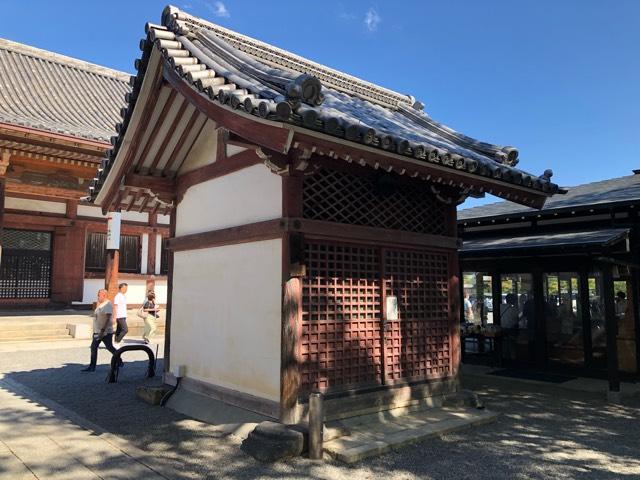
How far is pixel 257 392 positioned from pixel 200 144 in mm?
3608

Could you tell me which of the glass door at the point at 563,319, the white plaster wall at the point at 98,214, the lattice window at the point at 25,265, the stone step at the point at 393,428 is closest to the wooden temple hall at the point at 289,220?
the stone step at the point at 393,428

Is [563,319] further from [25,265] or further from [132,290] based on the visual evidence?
[25,265]

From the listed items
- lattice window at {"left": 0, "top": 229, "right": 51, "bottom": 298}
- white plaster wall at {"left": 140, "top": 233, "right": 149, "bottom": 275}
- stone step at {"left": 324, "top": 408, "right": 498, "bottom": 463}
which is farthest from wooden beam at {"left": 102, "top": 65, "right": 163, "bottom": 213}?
white plaster wall at {"left": 140, "top": 233, "right": 149, "bottom": 275}

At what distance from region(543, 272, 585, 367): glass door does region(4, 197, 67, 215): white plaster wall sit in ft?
48.1

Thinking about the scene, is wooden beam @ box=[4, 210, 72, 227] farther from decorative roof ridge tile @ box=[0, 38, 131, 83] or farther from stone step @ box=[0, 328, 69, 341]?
decorative roof ridge tile @ box=[0, 38, 131, 83]

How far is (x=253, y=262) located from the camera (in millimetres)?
5699

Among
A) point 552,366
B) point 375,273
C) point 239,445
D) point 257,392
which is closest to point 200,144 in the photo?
point 375,273

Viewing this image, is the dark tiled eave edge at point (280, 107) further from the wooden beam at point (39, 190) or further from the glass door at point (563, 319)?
the wooden beam at point (39, 190)

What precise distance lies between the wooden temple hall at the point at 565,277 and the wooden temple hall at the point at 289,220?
2.45m

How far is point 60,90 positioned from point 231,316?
16144 mm

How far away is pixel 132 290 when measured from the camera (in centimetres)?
1739

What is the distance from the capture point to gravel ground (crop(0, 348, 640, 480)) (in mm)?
4312

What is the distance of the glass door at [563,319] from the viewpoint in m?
9.34

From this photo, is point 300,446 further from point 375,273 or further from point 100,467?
point 375,273
